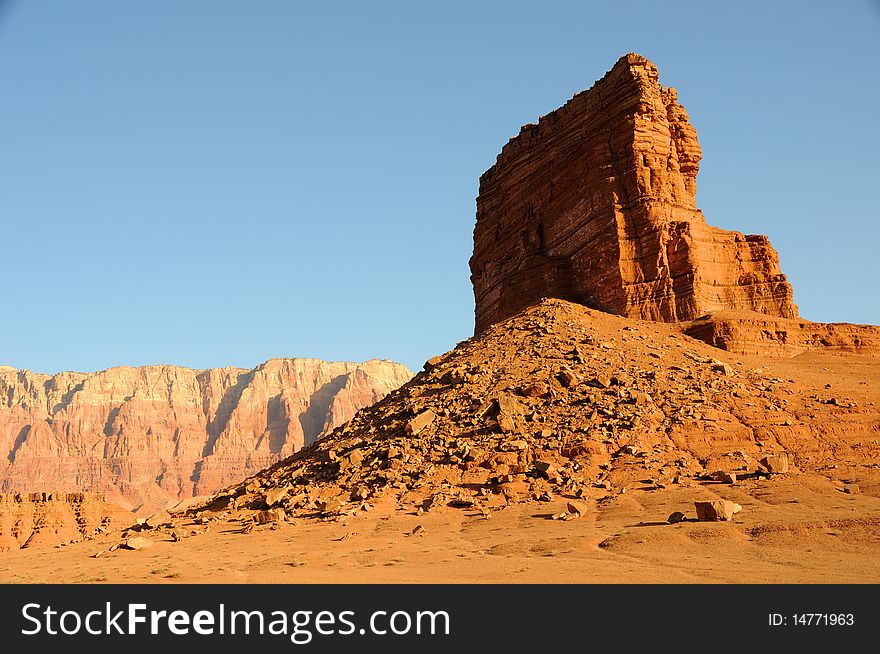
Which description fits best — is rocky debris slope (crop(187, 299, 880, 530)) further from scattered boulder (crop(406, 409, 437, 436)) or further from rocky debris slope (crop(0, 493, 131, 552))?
rocky debris slope (crop(0, 493, 131, 552))

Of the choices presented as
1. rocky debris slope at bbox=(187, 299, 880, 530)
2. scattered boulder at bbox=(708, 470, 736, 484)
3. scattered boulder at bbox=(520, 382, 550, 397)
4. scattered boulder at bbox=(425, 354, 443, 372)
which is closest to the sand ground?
scattered boulder at bbox=(708, 470, 736, 484)

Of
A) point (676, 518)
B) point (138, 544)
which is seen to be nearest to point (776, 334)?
point (676, 518)

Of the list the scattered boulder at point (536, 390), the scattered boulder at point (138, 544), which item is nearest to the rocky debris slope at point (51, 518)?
the scattered boulder at point (138, 544)

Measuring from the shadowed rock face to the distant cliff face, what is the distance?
96851mm

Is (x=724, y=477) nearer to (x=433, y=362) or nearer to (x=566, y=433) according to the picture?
(x=566, y=433)

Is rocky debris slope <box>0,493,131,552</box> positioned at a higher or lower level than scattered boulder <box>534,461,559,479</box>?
lower

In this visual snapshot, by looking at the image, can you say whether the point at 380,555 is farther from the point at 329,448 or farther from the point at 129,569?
the point at 329,448

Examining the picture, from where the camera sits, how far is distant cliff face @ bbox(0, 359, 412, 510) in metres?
141

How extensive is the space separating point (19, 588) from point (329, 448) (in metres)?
15.8

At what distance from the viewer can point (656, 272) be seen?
3881 cm

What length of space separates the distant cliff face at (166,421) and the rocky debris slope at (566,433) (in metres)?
106

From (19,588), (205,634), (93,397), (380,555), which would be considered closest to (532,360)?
(380,555)

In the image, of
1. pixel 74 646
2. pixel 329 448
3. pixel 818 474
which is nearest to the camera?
pixel 74 646

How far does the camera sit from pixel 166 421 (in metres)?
159
